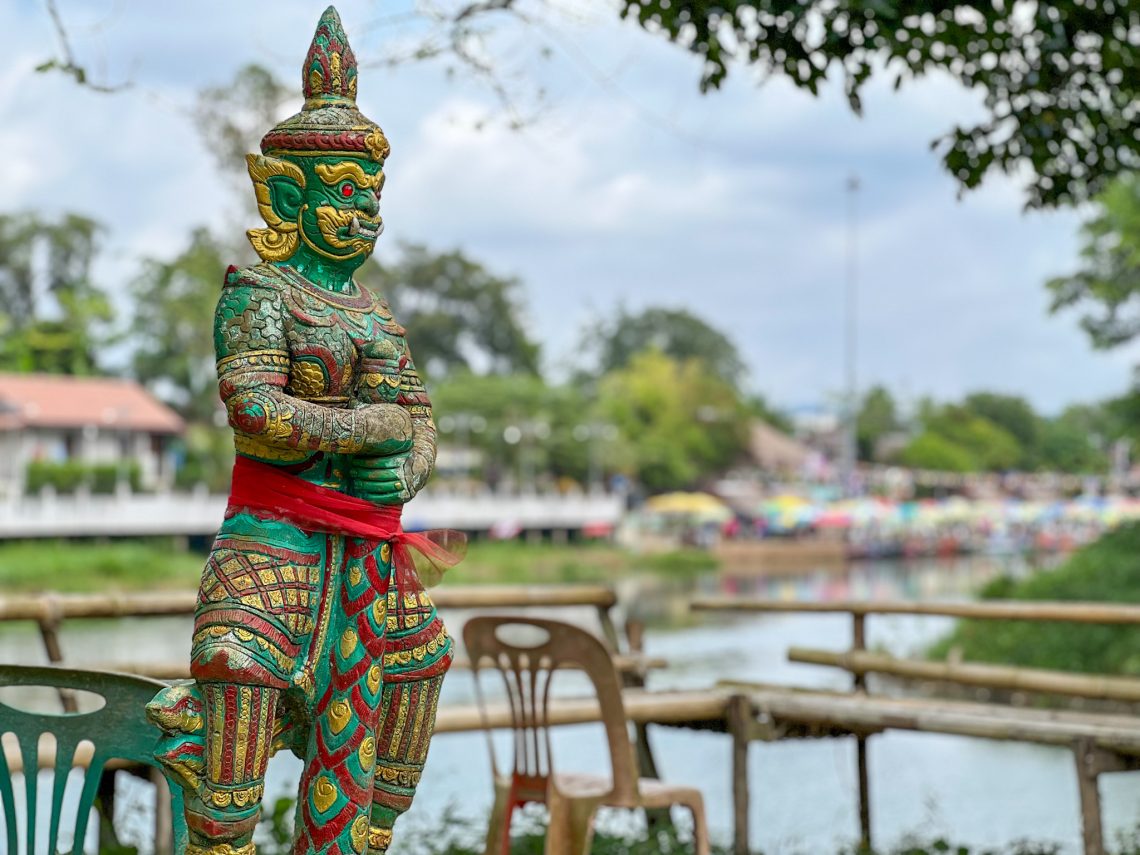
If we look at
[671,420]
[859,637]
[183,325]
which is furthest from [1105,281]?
[671,420]

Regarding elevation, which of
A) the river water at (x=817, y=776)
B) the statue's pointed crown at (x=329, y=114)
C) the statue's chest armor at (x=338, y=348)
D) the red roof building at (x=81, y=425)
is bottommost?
the river water at (x=817, y=776)

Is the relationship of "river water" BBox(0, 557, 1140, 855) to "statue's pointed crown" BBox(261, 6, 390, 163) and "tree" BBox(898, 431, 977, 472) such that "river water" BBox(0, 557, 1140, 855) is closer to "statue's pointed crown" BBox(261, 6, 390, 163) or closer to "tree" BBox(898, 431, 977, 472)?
"statue's pointed crown" BBox(261, 6, 390, 163)

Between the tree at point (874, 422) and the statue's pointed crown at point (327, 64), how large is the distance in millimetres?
60068

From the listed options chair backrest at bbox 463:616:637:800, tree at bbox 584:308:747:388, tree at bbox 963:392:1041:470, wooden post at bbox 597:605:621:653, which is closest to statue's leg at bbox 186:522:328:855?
chair backrest at bbox 463:616:637:800

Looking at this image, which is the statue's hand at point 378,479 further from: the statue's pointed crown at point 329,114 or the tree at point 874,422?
the tree at point 874,422

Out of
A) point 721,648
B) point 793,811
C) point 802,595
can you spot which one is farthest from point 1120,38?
point 802,595

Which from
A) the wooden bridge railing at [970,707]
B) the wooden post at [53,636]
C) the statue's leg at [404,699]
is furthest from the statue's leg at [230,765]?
the wooden bridge railing at [970,707]

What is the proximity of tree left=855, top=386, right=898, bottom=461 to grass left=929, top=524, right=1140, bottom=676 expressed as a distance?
45.6 m

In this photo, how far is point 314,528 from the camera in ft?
8.74

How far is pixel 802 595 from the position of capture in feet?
91.1

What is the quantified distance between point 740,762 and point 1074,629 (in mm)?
9075

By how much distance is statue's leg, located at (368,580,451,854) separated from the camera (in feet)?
9.21

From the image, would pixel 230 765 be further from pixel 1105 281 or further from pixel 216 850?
pixel 1105 281

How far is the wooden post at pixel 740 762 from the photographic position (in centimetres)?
491
